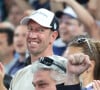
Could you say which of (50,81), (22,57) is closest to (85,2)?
(22,57)

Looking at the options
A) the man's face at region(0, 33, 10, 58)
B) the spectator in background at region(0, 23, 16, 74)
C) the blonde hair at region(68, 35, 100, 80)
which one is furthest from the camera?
the man's face at region(0, 33, 10, 58)

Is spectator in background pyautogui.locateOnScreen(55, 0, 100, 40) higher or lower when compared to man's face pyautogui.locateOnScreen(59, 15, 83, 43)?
higher

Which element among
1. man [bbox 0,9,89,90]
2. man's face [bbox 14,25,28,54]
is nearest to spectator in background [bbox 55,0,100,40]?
man's face [bbox 14,25,28,54]

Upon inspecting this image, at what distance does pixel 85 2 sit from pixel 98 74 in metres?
3.62

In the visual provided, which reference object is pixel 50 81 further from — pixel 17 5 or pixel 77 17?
pixel 17 5

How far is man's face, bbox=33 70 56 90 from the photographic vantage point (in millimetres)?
4391

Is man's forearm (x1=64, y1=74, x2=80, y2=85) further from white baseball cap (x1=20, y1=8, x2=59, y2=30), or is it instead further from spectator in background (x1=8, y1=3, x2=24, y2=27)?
spectator in background (x1=8, y1=3, x2=24, y2=27)

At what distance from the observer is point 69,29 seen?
25.9 ft

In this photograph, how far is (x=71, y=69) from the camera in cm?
394

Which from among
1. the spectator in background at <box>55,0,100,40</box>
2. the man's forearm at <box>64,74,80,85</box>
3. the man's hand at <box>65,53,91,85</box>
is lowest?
the spectator in background at <box>55,0,100,40</box>

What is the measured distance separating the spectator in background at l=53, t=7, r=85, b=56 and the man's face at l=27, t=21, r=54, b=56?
192 centimetres

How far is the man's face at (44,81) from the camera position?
4.39m

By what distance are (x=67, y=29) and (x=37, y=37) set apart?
6.92 ft

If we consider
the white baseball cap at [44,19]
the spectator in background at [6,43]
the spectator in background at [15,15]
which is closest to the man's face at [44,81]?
the white baseball cap at [44,19]
